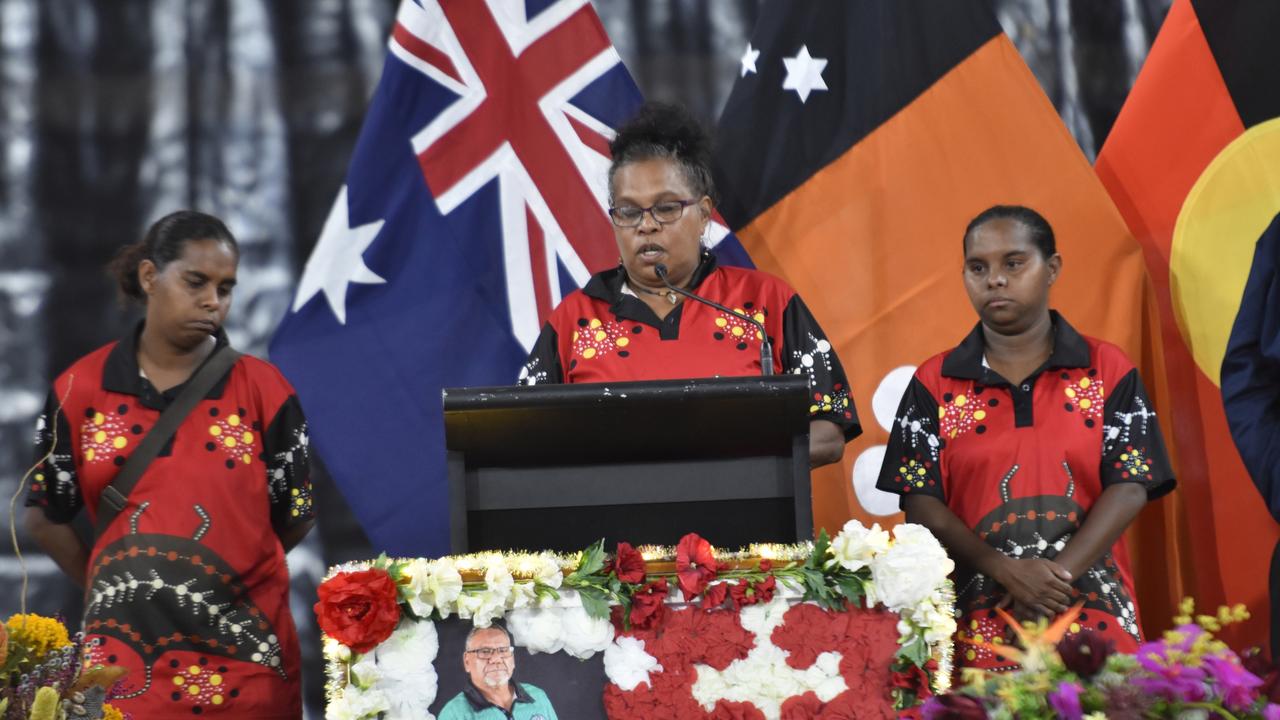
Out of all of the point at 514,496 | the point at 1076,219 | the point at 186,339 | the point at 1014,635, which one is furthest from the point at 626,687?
the point at 1076,219

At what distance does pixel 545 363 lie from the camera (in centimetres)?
303

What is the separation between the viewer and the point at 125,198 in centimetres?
→ 418

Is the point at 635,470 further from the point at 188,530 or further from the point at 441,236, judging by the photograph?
the point at 441,236

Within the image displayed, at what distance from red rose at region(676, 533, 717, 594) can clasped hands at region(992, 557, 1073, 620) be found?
1.17 m

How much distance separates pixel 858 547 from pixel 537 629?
1.43 ft

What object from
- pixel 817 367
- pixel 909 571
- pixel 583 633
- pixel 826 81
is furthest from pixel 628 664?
pixel 826 81

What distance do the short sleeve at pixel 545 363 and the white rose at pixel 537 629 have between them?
3.59 ft

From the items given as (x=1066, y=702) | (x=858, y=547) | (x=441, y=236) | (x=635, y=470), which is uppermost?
(x=441, y=236)

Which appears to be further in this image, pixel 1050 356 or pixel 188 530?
pixel 1050 356

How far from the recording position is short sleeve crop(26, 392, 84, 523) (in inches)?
120

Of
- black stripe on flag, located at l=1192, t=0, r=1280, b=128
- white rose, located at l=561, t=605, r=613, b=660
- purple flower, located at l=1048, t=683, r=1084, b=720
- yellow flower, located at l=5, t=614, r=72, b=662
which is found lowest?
purple flower, located at l=1048, t=683, r=1084, b=720

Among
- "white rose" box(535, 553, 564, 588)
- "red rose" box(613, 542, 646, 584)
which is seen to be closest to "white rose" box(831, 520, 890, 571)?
"red rose" box(613, 542, 646, 584)

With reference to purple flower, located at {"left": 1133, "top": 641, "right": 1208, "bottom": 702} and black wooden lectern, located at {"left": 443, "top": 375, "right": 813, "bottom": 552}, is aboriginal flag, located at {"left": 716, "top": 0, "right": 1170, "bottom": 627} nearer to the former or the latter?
black wooden lectern, located at {"left": 443, "top": 375, "right": 813, "bottom": 552}

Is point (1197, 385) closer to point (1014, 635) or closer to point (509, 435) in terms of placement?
point (1014, 635)
